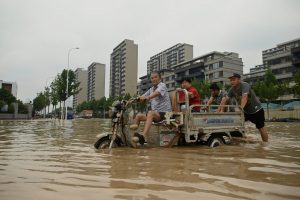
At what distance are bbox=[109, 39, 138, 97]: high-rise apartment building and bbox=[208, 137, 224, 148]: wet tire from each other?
387 feet

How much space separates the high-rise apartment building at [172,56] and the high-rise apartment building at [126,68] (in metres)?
17.2

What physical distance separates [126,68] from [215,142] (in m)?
125

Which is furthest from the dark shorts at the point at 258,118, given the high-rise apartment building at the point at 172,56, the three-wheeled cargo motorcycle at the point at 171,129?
the high-rise apartment building at the point at 172,56

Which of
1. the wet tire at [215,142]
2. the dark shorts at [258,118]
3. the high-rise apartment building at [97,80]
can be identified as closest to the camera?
the wet tire at [215,142]

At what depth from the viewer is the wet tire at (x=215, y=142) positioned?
6.41 m

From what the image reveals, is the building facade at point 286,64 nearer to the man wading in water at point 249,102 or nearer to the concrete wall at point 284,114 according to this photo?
the concrete wall at point 284,114

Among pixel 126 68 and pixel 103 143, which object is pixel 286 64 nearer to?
pixel 103 143

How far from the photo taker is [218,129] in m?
6.55

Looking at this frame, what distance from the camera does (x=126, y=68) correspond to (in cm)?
13000

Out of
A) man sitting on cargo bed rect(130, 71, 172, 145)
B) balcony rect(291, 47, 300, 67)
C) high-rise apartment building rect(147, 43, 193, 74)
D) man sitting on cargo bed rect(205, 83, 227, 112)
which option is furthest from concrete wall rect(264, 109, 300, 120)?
high-rise apartment building rect(147, 43, 193, 74)

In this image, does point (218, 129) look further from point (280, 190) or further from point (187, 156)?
point (280, 190)

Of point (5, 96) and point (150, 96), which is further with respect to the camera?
point (5, 96)

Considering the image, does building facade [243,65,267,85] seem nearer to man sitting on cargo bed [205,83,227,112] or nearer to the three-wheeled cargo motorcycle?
man sitting on cargo bed [205,83,227,112]

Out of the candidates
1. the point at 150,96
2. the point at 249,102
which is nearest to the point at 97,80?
the point at 249,102
